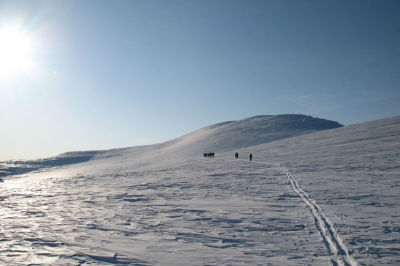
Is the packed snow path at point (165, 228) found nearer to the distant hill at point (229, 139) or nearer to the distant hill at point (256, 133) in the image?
the distant hill at point (229, 139)

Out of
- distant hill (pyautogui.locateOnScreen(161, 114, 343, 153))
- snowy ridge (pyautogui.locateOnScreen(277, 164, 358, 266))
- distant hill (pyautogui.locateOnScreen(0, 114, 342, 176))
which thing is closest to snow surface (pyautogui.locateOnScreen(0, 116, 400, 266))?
snowy ridge (pyautogui.locateOnScreen(277, 164, 358, 266))

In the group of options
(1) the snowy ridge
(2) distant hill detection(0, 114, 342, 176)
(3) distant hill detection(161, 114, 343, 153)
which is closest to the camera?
(1) the snowy ridge

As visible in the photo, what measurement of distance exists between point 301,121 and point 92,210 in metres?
83.9

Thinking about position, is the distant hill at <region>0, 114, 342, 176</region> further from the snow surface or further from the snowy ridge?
the snowy ridge

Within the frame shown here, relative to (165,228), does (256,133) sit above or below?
above

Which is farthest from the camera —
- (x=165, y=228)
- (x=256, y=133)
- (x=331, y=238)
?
(x=256, y=133)

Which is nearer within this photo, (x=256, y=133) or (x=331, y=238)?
(x=331, y=238)

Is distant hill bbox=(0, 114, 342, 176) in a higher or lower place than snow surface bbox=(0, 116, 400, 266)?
higher

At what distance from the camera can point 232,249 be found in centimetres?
902

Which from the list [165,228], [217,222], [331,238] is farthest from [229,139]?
[331,238]

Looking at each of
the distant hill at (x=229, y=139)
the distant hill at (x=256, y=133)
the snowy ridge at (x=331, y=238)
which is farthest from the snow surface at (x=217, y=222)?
the distant hill at (x=256, y=133)

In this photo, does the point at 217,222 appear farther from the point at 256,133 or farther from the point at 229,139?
the point at 256,133

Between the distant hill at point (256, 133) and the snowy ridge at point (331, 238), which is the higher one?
the distant hill at point (256, 133)

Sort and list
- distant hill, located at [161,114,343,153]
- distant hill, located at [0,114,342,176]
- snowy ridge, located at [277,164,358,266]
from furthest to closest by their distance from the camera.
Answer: distant hill, located at [161,114,343,153] → distant hill, located at [0,114,342,176] → snowy ridge, located at [277,164,358,266]
